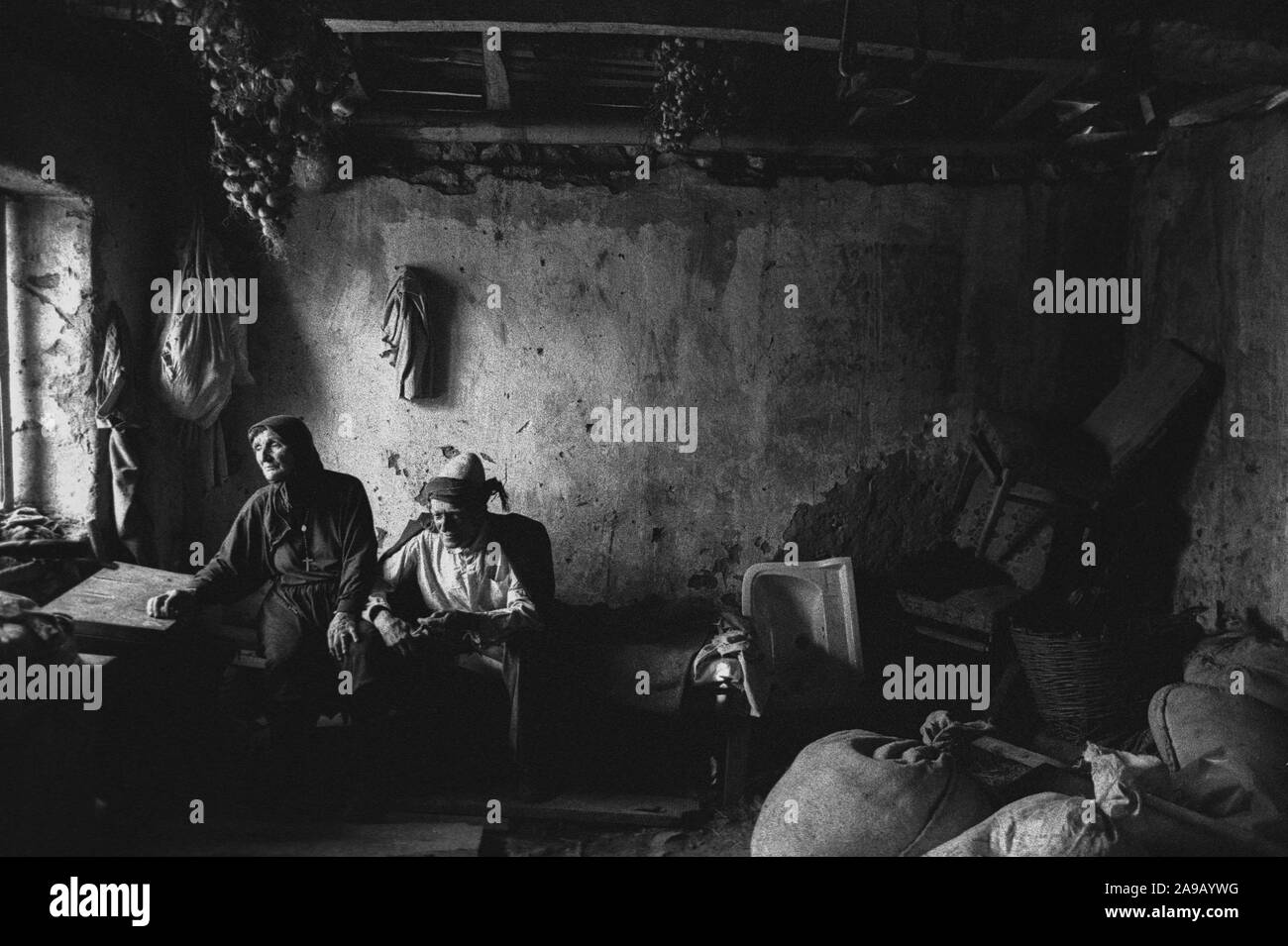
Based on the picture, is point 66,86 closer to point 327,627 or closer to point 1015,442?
point 327,627

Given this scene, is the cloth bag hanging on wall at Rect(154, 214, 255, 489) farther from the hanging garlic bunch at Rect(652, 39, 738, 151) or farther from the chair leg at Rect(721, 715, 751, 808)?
the chair leg at Rect(721, 715, 751, 808)

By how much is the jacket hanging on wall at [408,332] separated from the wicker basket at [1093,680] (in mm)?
2920

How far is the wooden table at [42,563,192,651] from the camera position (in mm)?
2797

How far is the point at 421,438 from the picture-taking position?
13.6 ft

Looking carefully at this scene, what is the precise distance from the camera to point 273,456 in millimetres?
3119

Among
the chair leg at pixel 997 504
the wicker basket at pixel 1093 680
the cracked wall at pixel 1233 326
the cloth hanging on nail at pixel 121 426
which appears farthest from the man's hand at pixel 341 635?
the cracked wall at pixel 1233 326

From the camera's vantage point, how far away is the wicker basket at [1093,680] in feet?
11.4

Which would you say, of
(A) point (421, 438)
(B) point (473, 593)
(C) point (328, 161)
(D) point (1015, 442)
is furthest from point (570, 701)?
(C) point (328, 161)

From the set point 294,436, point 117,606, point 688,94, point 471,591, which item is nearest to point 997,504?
point 688,94

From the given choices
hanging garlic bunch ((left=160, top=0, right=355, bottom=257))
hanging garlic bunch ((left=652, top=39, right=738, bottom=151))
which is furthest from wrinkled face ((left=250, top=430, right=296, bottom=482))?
hanging garlic bunch ((left=652, top=39, right=738, bottom=151))

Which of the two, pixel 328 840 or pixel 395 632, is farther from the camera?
pixel 395 632

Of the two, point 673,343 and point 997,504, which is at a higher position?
point 673,343

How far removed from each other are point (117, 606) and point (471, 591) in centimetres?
119

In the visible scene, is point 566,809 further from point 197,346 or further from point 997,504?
point 197,346
